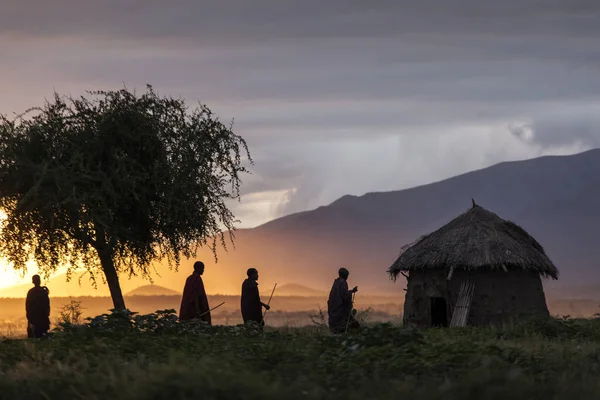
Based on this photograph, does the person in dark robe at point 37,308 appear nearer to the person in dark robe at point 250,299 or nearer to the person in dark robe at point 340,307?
the person in dark robe at point 250,299

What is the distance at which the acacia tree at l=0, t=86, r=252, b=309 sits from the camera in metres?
28.2

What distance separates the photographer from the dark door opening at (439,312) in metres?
34.0

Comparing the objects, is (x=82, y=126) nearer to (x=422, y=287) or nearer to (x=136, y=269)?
(x=136, y=269)

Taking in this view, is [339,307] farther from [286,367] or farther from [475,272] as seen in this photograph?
[475,272]

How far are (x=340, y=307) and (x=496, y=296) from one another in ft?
36.0

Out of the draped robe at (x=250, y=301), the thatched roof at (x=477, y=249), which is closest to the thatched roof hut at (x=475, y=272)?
the thatched roof at (x=477, y=249)

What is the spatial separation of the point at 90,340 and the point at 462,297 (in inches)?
735

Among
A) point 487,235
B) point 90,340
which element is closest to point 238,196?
point 487,235

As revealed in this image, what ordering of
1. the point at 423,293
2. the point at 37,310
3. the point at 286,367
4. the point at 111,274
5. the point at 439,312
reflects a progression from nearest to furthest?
the point at 286,367, the point at 37,310, the point at 111,274, the point at 423,293, the point at 439,312

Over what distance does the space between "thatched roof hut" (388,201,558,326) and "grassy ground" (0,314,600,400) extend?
52.0 feet

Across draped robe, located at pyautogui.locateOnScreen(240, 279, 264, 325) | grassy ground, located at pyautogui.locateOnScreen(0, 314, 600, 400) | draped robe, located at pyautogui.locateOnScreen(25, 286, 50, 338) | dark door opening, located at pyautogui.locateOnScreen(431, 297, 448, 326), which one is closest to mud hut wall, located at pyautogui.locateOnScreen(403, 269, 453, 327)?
dark door opening, located at pyautogui.locateOnScreen(431, 297, 448, 326)

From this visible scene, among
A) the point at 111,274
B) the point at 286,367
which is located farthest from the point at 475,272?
the point at 286,367

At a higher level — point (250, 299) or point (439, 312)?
point (250, 299)

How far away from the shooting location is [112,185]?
28.3m
